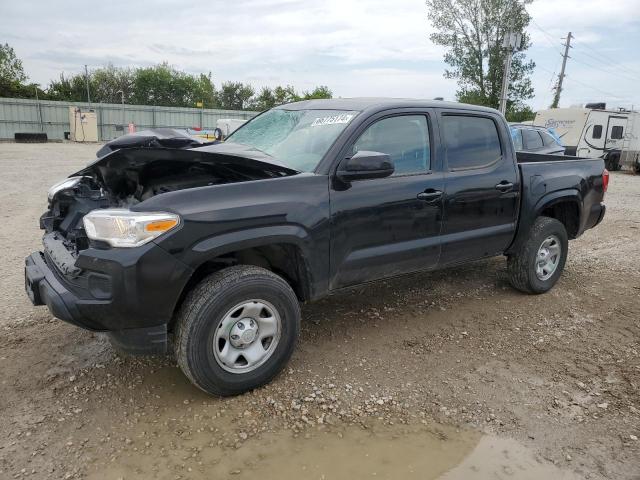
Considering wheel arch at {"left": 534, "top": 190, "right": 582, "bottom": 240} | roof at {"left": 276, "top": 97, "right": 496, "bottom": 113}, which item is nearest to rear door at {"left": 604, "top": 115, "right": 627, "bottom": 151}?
wheel arch at {"left": 534, "top": 190, "right": 582, "bottom": 240}

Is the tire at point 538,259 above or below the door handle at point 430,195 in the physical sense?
below

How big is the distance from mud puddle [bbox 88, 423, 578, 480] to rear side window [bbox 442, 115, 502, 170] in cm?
221

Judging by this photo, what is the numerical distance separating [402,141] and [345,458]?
92.0 inches

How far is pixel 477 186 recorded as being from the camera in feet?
14.1

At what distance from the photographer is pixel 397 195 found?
3.75m

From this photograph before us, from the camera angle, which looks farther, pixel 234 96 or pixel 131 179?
pixel 234 96

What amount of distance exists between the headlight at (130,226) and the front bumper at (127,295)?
54 mm

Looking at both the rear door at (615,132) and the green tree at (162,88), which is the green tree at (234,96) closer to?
the green tree at (162,88)

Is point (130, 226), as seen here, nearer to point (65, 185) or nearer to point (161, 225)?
point (161, 225)

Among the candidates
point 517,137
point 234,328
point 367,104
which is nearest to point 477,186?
point 367,104

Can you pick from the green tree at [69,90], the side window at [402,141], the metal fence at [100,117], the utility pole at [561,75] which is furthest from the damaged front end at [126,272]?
the green tree at [69,90]

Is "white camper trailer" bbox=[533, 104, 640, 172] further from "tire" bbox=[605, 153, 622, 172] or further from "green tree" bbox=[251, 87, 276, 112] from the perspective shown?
"green tree" bbox=[251, 87, 276, 112]

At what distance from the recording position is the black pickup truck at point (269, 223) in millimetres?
2828

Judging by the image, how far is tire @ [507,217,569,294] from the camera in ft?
16.2
